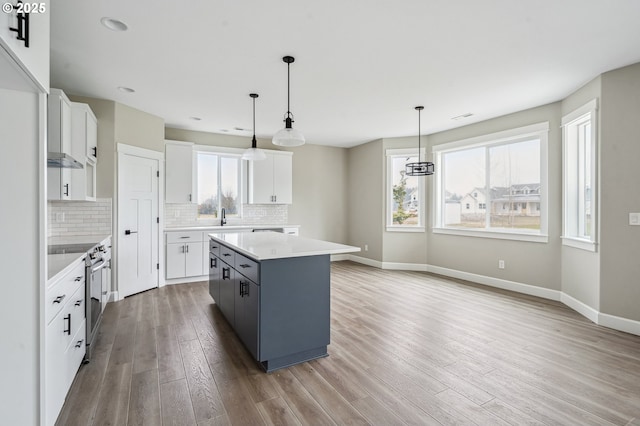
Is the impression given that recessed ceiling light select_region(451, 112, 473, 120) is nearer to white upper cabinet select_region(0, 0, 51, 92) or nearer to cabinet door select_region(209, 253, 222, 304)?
cabinet door select_region(209, 253, 222, 304)

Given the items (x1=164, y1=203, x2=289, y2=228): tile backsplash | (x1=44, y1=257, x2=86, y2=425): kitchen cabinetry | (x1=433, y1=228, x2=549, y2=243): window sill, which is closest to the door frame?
(x1=164, y1=203, x2=289, y2=228): tile backsplash

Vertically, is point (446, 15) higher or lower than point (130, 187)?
higher

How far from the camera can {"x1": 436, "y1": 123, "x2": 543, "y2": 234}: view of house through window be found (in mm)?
4578

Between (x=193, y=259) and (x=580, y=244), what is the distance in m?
5.40

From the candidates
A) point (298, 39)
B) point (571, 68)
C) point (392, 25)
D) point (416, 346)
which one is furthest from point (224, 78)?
point (571, 68)

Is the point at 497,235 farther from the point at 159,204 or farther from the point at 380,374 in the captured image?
the point at 159,204

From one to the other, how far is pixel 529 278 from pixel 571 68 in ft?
9.18

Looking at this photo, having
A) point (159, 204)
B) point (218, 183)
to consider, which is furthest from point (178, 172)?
point (218, 183)

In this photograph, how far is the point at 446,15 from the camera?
2.33 metres

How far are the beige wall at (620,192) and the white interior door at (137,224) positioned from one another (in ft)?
18.7

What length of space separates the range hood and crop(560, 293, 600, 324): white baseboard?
577 cm

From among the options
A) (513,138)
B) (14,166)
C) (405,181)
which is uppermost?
(513,138)

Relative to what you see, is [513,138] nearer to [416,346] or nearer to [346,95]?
[346,95]

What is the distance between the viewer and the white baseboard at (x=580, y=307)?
3441 millimetres
